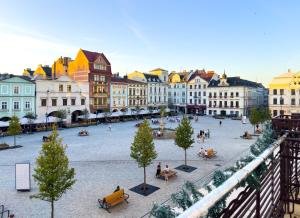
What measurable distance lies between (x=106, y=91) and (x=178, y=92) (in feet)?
106

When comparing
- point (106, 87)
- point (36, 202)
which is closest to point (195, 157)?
point (36, 202)

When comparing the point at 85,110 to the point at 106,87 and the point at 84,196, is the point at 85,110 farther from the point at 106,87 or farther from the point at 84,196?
the point at 84,196

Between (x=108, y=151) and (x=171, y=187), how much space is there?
12.5m

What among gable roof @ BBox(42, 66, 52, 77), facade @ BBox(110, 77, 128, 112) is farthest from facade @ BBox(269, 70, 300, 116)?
gable roof @ BBox(42, 66, 52, 77)

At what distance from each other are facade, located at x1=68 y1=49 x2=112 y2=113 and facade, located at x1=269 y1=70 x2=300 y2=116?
42677 millimetres

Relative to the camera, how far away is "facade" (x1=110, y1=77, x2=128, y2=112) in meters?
66.4

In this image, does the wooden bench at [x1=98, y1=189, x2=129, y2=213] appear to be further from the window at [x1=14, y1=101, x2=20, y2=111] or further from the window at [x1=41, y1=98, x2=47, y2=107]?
the window at [x1=41, y1=98, x2=47, y2=107]

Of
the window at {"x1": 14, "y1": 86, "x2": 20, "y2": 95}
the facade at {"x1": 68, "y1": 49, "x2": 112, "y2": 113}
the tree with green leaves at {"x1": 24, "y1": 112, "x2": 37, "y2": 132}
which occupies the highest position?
the facade at {"x1": 68, "y1": 49, "x2": 112, "y2": 113}

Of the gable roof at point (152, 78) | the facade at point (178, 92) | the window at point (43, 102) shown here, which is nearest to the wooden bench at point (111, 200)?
the window at point (43, 102)

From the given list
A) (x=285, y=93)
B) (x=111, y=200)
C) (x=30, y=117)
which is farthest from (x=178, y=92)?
(x=111, y=200)

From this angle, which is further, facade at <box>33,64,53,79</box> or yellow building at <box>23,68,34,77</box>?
yellow building at <box>23,68,34,77</box>

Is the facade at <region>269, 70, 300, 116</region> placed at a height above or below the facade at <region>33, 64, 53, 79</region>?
below

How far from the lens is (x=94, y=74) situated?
60844mm

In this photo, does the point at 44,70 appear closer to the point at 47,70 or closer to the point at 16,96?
the point at 47,70
